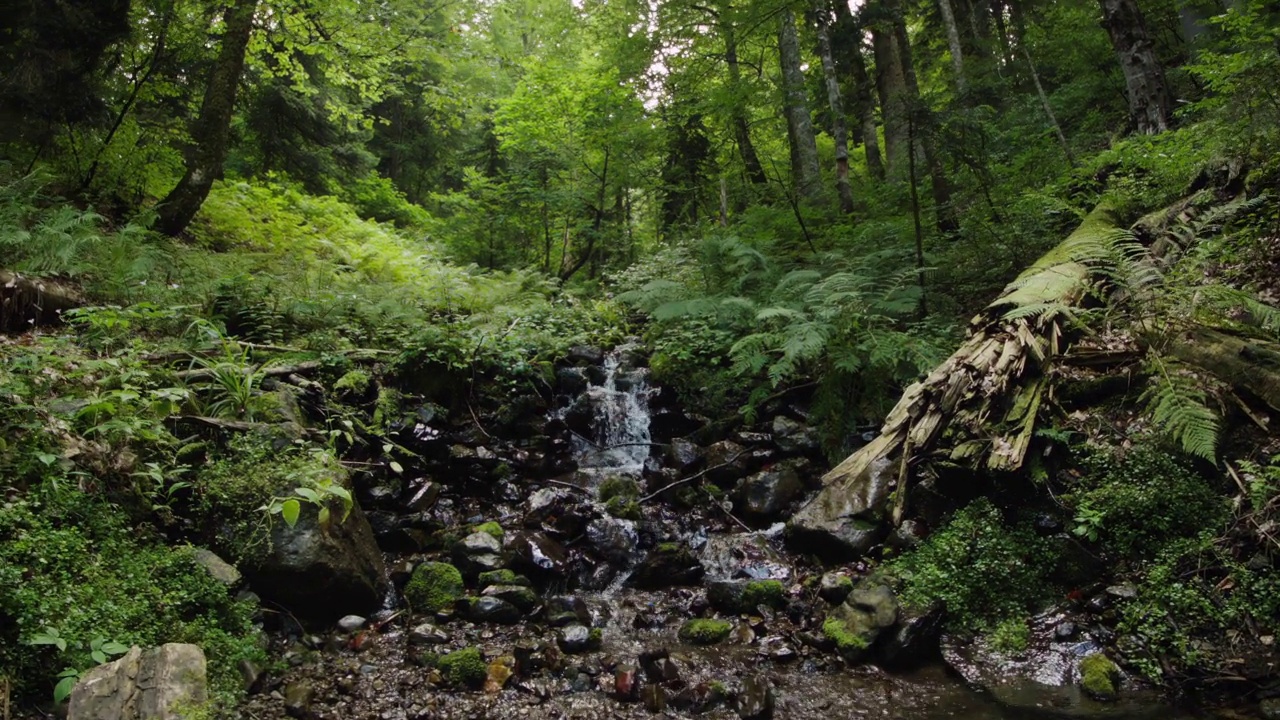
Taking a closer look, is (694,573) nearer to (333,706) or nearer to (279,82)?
(333,706)

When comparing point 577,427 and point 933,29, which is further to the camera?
point 933,29

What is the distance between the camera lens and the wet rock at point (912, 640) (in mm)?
4246

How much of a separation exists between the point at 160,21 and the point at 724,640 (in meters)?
11.5

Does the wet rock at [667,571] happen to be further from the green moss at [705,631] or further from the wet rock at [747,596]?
the green moss at [705,631]

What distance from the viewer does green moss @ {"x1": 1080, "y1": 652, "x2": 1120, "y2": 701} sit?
356 centimetres

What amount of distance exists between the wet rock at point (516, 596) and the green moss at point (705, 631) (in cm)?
134

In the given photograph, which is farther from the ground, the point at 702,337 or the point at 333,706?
the point at 702,337

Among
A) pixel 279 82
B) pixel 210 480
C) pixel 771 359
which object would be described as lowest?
pixel 210 480

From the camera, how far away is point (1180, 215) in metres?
5.94

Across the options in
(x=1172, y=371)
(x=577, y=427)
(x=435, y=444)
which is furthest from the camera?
(x=577, y=427)

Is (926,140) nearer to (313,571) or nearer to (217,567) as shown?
(313,571)

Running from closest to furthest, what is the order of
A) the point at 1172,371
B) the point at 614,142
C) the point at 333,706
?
the point at 333,706
the point at 1172,371
the point at 614,142

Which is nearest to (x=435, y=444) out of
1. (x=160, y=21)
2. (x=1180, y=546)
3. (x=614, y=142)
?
(x=1180, y=546)

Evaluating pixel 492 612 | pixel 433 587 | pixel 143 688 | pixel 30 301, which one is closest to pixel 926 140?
pixel 492 612
